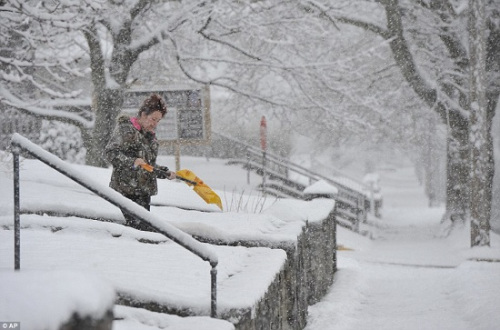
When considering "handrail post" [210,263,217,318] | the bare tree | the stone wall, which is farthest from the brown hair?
the bare tree

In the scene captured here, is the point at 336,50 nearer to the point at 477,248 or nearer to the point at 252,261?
the point at 477,248

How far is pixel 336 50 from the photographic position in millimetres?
19938

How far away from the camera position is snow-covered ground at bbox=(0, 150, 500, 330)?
149 inches

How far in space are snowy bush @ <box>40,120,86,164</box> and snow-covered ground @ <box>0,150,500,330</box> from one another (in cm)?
733

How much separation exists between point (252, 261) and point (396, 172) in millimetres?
67132

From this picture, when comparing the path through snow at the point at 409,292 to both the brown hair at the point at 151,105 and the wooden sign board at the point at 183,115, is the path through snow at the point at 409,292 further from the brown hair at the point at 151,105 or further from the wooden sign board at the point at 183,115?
the wooden sign board at the point at 183,115

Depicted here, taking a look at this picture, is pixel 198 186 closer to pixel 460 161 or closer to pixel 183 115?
pixel 183 115

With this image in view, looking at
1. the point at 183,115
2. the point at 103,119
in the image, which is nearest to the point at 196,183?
the point at 103,119

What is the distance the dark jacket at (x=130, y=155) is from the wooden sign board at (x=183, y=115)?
7388 millimetres

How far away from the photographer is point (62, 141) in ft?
51.1

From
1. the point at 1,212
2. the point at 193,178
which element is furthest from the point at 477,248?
the point at 1,212

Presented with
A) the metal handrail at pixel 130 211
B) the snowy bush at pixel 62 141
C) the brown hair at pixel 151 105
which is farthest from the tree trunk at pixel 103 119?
the metal handrail at pixel 130 211

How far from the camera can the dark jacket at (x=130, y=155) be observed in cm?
534

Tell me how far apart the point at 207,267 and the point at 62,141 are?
11937 mm
